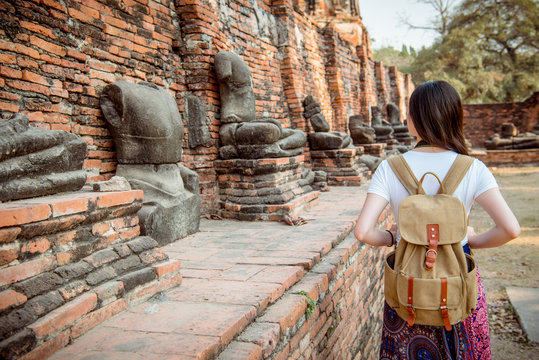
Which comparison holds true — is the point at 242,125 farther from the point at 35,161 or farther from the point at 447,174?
the point at 447,174

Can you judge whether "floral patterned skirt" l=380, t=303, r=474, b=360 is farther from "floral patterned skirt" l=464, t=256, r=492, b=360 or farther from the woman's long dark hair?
the woman's long dark hair

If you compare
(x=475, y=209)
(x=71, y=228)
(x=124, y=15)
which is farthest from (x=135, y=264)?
(x=475, y=209)

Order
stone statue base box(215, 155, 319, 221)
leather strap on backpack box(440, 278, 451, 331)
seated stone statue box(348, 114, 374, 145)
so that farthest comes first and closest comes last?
seated stone statue box(348, 114, 374, 145), stone statue base box(215, 155, 319, 221), leather strap on backpack box(440, 278, 451, 331)

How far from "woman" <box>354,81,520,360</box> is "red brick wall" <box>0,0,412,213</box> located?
2381 mm

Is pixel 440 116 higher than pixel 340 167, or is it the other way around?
pixel 440 116

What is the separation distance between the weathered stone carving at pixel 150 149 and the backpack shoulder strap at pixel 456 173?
7.03ft

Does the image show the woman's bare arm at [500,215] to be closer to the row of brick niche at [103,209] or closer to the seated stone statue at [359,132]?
the row of brick niche at [103,209]

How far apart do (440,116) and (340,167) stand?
5040 millimetres

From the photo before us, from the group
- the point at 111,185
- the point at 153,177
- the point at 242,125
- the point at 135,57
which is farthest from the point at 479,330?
the point at 135,57

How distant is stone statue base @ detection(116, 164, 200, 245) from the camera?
3.07 m

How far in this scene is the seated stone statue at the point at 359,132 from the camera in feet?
28.1

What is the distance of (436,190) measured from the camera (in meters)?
1.59

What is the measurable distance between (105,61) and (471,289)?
3116 millimetres

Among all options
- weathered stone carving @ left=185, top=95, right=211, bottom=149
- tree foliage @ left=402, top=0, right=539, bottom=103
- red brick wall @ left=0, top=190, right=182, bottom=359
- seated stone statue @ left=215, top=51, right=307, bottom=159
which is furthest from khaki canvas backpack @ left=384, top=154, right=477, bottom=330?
tree foliage @ left=402, top=0, right=539, bottom=103
